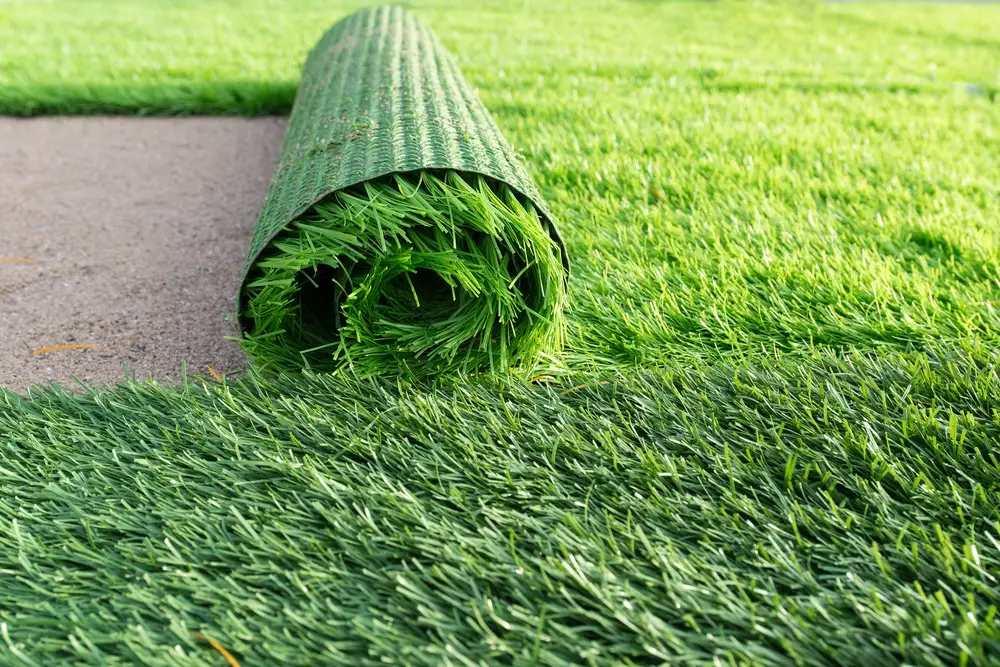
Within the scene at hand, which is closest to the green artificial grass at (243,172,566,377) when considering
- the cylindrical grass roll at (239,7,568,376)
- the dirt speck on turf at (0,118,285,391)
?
the cylindrical grass roll at (239,7,568,376)

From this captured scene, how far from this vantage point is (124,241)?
2.93 metres

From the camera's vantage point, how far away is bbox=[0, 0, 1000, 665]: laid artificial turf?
4.20ft

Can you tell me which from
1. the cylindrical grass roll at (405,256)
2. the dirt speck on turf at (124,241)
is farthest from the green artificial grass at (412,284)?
the dirt speck on turf at (124,241)

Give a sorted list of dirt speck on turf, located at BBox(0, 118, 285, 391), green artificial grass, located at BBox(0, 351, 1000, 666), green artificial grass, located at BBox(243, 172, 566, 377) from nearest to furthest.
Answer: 1. green artificial grass, located at BBox(0, 351, 1000, 666)
2. green artificial grass, located at BBox(243, 172, 566, 377)
3. dirt speck on turf, located at BBox(0, 118, 285, 391)

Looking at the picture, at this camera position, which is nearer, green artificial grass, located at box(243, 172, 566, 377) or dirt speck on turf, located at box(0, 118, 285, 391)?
green artificial grass, located at box(243, 172, 566, 377)

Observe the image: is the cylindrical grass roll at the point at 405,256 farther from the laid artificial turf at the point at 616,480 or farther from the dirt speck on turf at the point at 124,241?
the dirt speck on turf at the point at 124,241

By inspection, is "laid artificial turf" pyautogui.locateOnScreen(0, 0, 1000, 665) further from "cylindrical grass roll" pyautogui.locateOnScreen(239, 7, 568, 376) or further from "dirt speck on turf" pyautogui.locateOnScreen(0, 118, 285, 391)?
"dirt speck on turf" pyautogui.locateOnScreen(0, 118, 285, 391)

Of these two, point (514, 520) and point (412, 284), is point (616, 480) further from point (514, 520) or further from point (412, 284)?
point (412, 284)

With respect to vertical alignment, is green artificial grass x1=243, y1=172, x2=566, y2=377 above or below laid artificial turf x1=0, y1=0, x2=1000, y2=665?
above

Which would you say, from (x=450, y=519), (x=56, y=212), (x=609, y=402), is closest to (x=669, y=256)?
(x=609, y=402)

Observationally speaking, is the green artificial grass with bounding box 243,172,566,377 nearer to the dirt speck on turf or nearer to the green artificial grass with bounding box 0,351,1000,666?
the green artificial grass with bounding box 0,351,1000,666

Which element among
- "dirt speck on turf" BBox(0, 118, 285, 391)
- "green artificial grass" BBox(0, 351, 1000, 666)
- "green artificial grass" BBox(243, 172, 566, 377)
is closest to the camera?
"green artificial grass" BBox(0, 351, 1000, 666)

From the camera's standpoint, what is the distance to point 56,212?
3.19 metres

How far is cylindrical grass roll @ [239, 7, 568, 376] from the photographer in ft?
5.96
